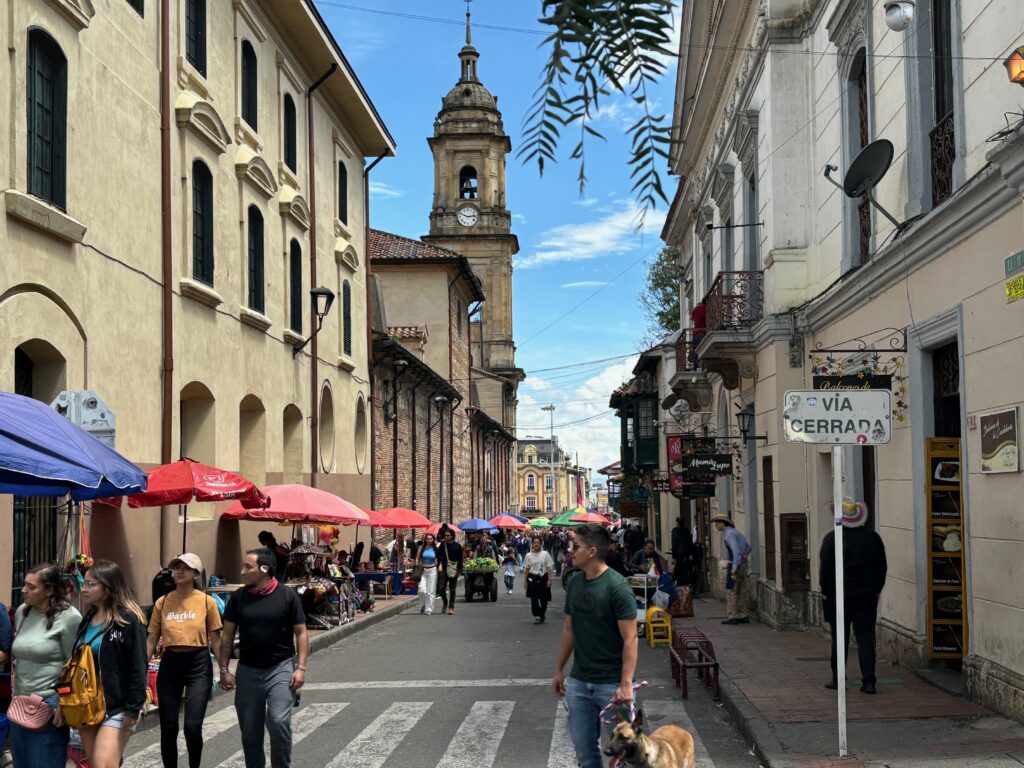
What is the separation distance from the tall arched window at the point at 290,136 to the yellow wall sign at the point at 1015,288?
16.7 m

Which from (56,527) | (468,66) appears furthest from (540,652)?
(468,66)

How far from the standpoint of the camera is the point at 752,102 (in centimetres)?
1897

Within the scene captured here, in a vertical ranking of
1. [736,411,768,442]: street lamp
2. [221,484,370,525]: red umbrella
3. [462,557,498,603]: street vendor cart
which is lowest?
[462,557,498,603]: street vendor cart

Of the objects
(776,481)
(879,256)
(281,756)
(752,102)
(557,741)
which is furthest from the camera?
(752,102)

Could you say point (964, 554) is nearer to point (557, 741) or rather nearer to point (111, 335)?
point (557, 741)

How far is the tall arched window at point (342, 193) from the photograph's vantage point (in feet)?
92.0

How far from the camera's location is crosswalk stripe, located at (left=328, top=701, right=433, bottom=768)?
8.96 m

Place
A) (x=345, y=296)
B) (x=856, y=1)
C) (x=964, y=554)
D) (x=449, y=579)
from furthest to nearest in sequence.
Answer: (x=345, y=296) → (x=449, y=579) → (x=856, y=1) → (x=964, y=554)

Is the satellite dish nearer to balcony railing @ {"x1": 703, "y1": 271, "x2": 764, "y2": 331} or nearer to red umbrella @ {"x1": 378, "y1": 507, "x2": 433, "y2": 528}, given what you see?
balcony railing @ {"x1": 703, "y1": 271, "x2": 764, "y2": 331}

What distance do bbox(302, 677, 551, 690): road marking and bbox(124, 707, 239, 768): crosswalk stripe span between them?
1.58m

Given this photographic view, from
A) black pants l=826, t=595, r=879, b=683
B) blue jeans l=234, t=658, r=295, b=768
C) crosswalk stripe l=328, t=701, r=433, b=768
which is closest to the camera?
blue jeans l=234, t=658, r=295, b=768

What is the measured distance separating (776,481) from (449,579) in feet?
28.6

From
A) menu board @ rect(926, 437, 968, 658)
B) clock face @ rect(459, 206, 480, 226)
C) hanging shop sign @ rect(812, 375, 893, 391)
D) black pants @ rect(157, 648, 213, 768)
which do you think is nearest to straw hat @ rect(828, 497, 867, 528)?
menu board @ rect(926, 437, 968, 658)

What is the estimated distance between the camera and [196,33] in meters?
18.2
